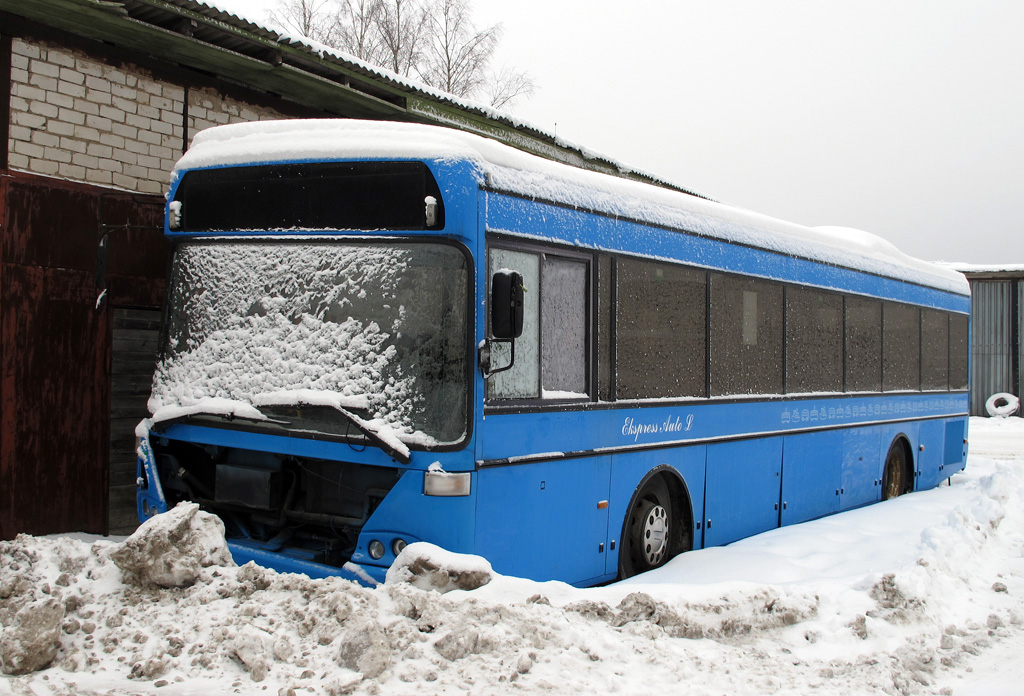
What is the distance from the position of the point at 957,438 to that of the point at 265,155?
11361 mm

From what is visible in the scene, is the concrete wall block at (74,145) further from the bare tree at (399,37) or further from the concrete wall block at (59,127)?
the bare tree at (399,37)

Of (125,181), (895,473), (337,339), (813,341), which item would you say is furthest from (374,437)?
(895,473)

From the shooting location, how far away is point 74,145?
8.03m

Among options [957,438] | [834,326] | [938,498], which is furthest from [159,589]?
[957,438]

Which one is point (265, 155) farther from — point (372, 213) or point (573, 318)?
point (573, 318)

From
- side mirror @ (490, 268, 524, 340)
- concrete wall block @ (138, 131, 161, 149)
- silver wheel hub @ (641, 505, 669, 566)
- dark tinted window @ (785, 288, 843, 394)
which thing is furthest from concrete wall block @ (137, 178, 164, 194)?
dark tinted window @ (785, 288, 843, 394)

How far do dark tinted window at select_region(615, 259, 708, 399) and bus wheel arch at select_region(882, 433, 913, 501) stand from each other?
5019 mm

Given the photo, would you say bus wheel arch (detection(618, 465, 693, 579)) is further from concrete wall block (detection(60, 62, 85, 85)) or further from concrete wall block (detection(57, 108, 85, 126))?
concrete wall block (detection(60, 62, 85, 85))

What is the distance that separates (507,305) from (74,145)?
4875 millimetres

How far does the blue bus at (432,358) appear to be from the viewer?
5203 millimetres

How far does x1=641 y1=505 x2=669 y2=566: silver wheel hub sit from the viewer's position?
22.7 feet

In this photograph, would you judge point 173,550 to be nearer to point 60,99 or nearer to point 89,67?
point 60,99

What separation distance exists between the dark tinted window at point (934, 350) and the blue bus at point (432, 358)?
18.8 feet

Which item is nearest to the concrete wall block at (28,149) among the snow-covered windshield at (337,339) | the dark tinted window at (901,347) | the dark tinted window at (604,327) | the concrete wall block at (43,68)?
the concrete wall block at (43,68)
